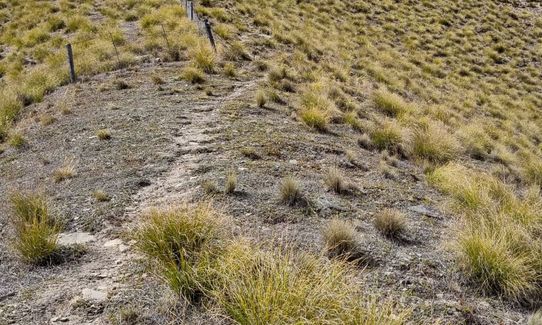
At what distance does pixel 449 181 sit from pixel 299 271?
5311 millimetres

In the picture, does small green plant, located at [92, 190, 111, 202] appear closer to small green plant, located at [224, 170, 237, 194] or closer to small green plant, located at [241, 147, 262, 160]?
small green plant, located at [224, 170, 237, 194]

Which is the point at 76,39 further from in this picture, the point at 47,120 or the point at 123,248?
the point at 123,248

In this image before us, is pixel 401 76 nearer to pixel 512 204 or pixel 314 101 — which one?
pixel 314 101

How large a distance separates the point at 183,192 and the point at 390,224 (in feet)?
9.39

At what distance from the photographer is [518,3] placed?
32.6 metres

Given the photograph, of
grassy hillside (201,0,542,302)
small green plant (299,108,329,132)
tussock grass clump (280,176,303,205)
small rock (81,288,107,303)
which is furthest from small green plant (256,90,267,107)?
small rock (81,288,107,303)

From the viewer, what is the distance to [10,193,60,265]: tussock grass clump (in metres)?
5.38

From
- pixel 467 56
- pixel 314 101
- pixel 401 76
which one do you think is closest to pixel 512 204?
pixel 314 101

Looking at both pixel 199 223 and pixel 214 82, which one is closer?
pixel 199 223

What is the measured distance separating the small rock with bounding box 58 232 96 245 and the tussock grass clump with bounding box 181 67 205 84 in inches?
306

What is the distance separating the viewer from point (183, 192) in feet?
22.9

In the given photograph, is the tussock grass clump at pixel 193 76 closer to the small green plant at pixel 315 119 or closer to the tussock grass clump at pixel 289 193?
the small green plant at pixel 315 119

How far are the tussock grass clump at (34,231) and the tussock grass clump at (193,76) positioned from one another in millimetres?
7605

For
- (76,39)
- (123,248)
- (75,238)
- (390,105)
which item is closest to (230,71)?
(390,105)
